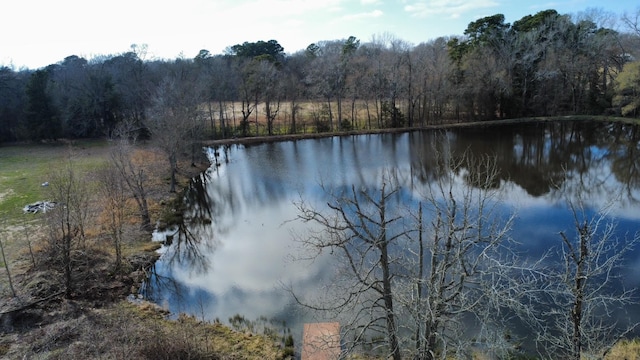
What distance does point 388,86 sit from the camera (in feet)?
159

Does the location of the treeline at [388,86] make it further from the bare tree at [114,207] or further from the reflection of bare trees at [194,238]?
the bare tree at [114,207]

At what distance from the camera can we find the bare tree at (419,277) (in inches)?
353

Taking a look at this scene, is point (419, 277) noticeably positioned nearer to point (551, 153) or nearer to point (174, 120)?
point (174, 120)

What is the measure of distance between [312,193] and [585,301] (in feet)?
60.7

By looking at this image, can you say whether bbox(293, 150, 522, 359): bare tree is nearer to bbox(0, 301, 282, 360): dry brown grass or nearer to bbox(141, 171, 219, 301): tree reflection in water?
bbox(0, 301, 282, 360): dry brown grass

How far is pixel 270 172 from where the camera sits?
107 ft

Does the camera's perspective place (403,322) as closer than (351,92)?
Yes

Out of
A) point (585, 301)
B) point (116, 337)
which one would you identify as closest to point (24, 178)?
point (116, 337)

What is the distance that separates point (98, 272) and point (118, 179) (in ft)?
22.9

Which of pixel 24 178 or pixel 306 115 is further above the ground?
pixel 306 115

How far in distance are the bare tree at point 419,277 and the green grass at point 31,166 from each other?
1535 centimetres

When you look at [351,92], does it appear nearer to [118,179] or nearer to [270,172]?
[270,172]

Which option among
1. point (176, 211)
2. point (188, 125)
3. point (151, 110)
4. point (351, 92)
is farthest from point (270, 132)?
point (176, 211)

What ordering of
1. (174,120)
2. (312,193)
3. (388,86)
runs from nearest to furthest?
(312,193), (174,120), (388,86)
